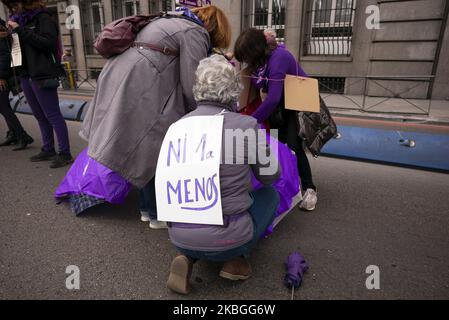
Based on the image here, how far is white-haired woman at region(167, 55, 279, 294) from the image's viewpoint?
1.85 metres

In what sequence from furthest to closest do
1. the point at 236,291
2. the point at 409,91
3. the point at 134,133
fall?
the point at 409,91 < the point at 134,133 < the point at 236,291

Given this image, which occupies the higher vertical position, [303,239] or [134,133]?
[134,133]

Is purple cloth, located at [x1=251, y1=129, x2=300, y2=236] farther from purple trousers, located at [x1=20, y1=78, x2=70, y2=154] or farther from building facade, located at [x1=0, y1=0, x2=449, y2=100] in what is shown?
Answer: building facade, located at [x1=0, y1=0, x2=449, y2=100]

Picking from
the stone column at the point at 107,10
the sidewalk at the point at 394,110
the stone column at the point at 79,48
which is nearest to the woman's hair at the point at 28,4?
the sidewalk at the point at 394,110

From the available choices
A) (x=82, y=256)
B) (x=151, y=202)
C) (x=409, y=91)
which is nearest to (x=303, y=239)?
(x=151, y=202)

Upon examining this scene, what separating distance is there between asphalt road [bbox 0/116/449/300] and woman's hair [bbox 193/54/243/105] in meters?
1.16

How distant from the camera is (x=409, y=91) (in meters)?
9.20

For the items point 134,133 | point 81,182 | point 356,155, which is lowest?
point 356,155

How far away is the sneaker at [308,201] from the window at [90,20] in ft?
52.2

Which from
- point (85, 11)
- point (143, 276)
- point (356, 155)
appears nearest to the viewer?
point (143, 276)

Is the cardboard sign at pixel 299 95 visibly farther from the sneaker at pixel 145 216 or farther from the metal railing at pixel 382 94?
the metal railing at pixel 382 94

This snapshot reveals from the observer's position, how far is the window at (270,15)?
37.6 ft

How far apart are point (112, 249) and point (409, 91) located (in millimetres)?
9243
